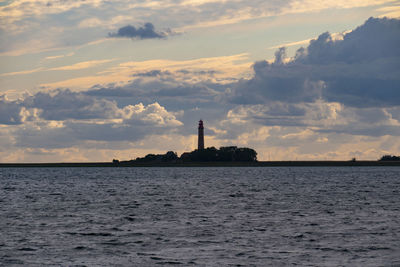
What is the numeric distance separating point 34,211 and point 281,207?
25.2 meters

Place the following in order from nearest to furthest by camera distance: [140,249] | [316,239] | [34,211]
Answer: [140,249], [316,239], [34,211]

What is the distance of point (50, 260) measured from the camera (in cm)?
3275

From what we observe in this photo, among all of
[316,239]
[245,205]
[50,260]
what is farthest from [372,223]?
[50,260]

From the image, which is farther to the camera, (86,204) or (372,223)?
(86,204)

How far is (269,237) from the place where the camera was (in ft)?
133

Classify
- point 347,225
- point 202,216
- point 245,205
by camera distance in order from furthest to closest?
1. point 245,205
2. point 202,216
3. point 347,225

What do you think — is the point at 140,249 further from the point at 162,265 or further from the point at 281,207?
the point at 281,207

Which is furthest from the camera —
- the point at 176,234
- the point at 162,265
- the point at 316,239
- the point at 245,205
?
the point at 245,205

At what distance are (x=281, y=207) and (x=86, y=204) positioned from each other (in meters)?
22.5

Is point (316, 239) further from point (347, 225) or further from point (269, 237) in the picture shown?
point (347, 225)

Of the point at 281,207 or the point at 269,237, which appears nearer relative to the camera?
the point at 269,237

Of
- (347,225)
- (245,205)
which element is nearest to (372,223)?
(347,225)

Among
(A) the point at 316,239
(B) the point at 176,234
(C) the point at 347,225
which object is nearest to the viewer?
(A) the point at 316,239

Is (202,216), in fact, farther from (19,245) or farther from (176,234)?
(19,245)
